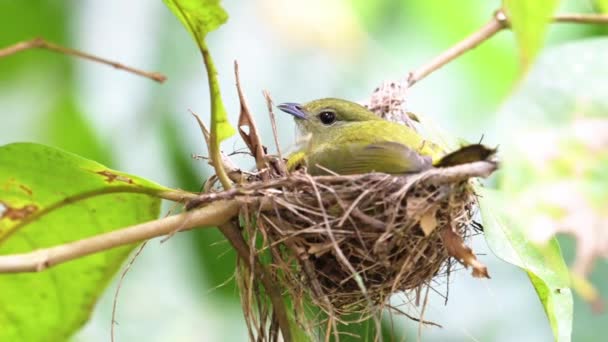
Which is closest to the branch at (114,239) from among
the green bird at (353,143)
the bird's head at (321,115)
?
the green bird at (353,143)

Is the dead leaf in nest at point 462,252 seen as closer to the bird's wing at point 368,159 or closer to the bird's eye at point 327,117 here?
the bird's wing at point 368,159

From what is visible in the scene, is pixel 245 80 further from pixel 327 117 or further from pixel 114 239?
pixel 114 239

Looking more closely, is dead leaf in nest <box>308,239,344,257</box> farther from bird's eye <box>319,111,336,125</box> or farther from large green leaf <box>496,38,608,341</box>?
bird's eye <box>319,111,336,125</box>

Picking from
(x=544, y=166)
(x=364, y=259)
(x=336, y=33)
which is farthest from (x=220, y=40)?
(x=544, y=166)

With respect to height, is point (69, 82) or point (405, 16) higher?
point (405, 16)

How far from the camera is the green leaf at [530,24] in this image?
4.74 ft

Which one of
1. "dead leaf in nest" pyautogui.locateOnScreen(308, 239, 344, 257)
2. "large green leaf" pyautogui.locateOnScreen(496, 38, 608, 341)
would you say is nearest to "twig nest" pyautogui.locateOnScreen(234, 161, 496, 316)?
"dead leaf in nest" pyautogui.locateOnScreen(308, 239, 344, 257)

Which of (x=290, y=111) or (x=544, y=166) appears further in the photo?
(x=290, y=111)

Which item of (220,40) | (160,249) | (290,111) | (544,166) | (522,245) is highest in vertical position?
(220,40)

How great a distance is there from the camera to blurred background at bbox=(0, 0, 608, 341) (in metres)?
4.23

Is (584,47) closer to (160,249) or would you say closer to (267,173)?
(267,173)

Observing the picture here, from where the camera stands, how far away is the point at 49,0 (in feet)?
15.1

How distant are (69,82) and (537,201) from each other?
3.77 meters

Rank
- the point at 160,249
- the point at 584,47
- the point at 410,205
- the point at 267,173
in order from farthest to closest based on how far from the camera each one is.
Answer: the point at 160,249
the point at 267,173
the point at 410,205
the point at 584,47
